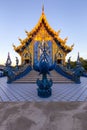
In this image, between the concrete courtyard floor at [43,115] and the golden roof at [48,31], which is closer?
the concrete courtyard floor at [43,115]

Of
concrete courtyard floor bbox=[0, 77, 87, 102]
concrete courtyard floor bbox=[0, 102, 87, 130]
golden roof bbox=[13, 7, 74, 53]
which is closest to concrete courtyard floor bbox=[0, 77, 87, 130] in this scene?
concrete courtyard floor bbox=[0, 102, 87, 130]

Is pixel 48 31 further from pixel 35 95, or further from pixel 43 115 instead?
pixel 43 115

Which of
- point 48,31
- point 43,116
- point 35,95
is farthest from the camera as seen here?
point 48,31

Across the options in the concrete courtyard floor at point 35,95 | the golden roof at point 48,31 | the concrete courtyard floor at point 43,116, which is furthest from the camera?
the golden roof at point 48,31

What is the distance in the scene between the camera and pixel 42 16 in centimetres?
1714

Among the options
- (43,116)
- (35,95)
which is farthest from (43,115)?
(35,95)

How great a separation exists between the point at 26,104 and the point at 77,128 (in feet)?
6.26

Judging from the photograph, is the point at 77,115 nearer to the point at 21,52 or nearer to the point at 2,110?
the point at 2,110

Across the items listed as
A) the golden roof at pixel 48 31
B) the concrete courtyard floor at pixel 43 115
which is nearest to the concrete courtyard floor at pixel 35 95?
the concrete courtyard floor at pixel 43 115

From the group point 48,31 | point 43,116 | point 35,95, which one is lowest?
point 43,116

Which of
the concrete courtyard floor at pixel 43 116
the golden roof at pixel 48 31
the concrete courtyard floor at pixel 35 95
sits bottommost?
the concrete courtyard floor at pixel 43 116

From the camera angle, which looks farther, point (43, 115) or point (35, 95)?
point (35, 95)

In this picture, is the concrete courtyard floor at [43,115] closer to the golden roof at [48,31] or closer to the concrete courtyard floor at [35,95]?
the concrete courtyard floor at [35,95]

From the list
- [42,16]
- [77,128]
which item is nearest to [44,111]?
[77,128]
